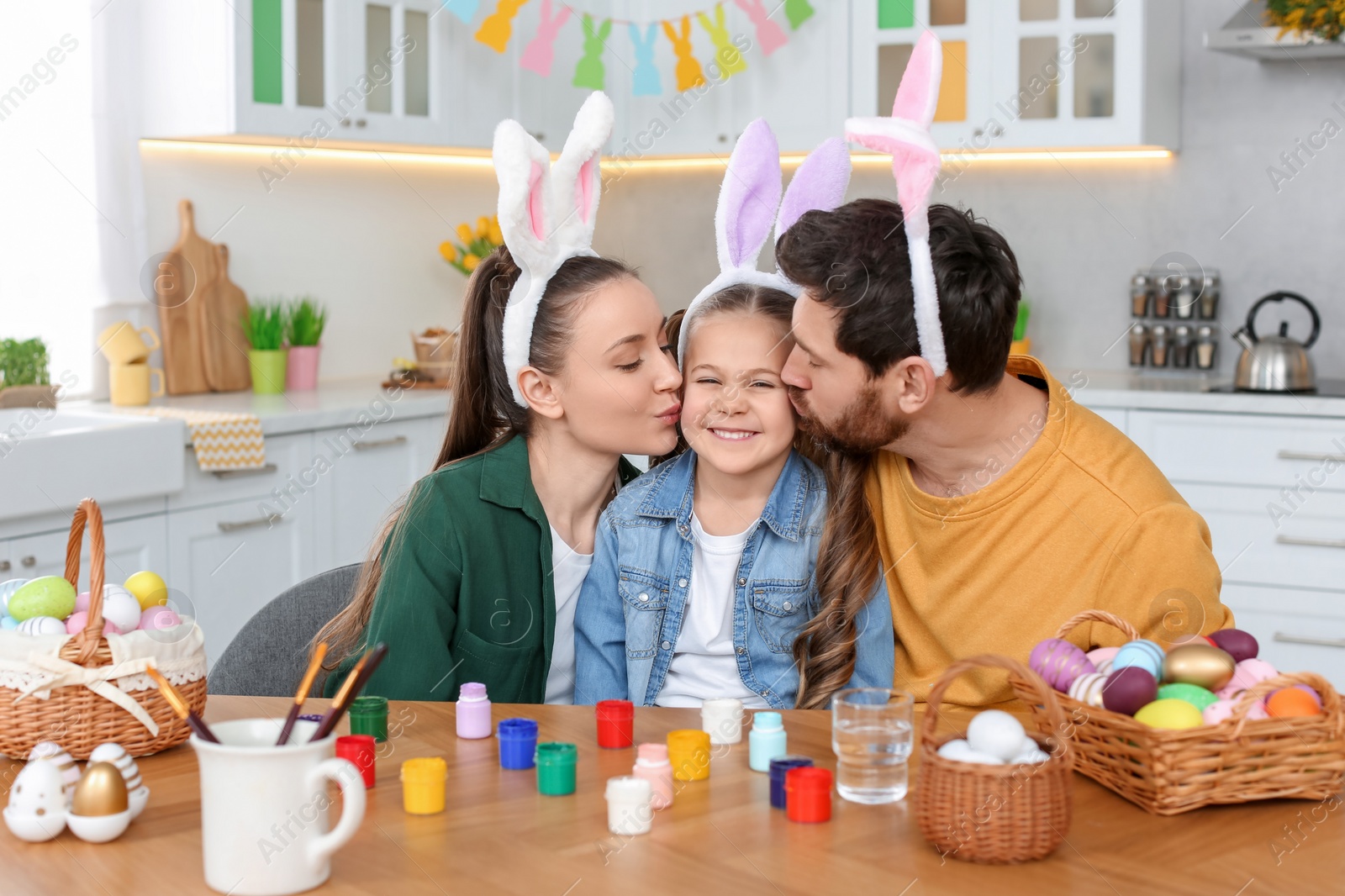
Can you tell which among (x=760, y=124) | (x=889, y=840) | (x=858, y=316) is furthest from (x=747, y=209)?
(x=889, y=840)

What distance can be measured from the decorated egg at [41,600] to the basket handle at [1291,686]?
3.17 feet

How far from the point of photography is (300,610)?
6.01 feet

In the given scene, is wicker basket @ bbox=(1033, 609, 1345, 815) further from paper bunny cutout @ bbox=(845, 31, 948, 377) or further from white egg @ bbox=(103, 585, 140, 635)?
white egg @ bbox=(103, 585, 140, 635)

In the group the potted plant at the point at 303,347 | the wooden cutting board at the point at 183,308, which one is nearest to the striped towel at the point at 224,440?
the wooden cutting board at the point at 183,308

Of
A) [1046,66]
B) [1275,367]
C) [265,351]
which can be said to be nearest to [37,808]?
[265,351]

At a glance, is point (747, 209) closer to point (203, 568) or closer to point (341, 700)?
point (341, 700)

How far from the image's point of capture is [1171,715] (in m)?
1.08

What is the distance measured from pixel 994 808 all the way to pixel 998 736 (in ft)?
0.22

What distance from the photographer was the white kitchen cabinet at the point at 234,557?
3131mm

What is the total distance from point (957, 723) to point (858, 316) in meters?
0.50

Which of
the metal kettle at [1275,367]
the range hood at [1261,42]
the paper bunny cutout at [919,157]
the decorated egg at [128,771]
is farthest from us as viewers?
the range hood at [1261,42]

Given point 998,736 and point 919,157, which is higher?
point 919,157

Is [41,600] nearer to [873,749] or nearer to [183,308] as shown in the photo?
[873,749]

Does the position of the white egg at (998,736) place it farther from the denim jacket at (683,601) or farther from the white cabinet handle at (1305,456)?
the white cabinet handle at (1305,456)
